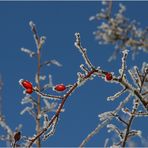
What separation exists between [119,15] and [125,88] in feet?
34.2

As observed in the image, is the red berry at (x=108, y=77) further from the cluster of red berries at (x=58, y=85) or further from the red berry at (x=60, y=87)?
the red berry at (x=60, y=87)

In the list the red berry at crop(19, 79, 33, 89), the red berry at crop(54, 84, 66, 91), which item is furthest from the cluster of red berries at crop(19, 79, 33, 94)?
the red berry at crop(54, 84, 66, 91)

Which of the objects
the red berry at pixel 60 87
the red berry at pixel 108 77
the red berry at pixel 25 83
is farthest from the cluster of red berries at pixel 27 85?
the red berry at pixel 108 77

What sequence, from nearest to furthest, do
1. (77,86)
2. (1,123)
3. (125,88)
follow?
(77,86) → (125,88) → (1,123)

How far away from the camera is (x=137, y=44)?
10867 mm

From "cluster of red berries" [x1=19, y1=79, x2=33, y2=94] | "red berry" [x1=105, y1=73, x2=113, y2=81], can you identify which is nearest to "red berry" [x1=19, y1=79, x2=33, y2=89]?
"cluster of red berries" [x1=19, y1=79, x2=33, y2=94]

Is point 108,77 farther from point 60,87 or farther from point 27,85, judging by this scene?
point 27,85

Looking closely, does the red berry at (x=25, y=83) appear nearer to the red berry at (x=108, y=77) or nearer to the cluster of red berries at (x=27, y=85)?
the cluster of red berries at (x=27, y=85)

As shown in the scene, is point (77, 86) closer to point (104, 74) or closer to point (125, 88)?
point (104, 74)

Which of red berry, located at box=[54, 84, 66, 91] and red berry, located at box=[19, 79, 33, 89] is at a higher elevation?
red berry, located at box=[19, 79, 33, 89]

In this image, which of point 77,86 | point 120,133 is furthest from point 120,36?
point 77,86

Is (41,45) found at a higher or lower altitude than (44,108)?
higher

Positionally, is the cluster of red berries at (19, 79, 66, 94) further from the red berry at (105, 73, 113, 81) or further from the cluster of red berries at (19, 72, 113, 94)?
the red berry at (105, 73, 113, 81)

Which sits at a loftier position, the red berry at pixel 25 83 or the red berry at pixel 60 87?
the red berry at pixel 25 83
